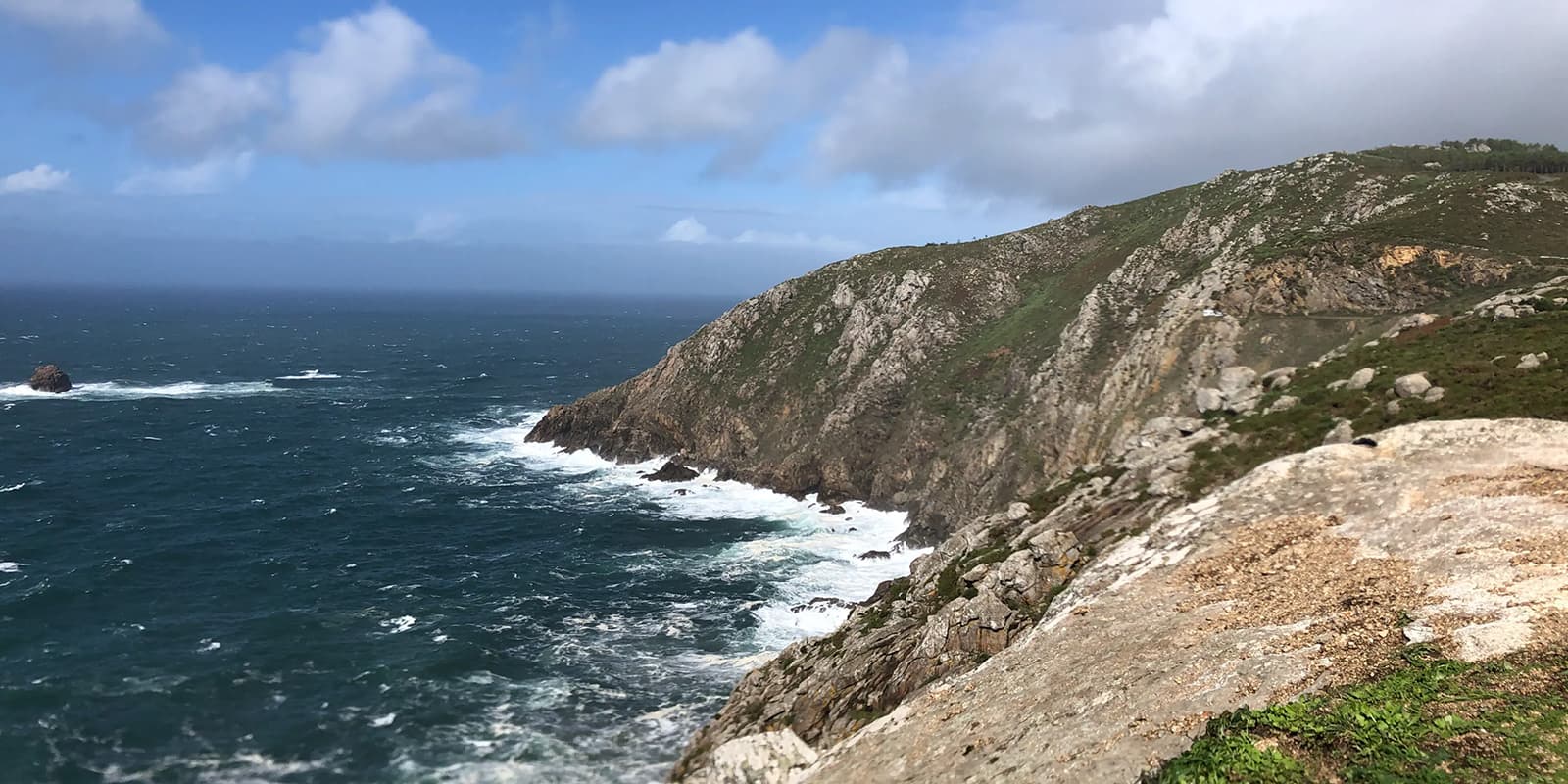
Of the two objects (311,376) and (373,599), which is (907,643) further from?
(311,376)

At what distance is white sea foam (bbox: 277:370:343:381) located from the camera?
150 metres

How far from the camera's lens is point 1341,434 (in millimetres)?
32625

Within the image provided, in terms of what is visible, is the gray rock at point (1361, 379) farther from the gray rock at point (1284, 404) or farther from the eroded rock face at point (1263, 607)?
the eroded rock face at point (1263, 607)

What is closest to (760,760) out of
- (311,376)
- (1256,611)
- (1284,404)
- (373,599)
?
(1256,611)

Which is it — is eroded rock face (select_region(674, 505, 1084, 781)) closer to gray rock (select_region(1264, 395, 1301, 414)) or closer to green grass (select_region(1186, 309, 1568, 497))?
green grass (select_region(1186, 309, 1568, 497))

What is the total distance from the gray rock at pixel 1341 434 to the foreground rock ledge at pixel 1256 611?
2.05m

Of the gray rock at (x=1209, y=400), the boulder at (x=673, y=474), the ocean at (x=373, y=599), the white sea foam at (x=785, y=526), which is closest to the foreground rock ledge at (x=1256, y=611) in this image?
the gray rock at (x=1209, y=400)

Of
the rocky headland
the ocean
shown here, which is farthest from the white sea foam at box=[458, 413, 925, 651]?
the rocky headland

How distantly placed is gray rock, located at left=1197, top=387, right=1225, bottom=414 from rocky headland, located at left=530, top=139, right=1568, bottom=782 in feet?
0.76

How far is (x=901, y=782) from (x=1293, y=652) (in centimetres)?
1001

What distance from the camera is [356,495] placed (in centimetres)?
7862

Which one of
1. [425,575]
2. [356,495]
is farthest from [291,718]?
[356,495]

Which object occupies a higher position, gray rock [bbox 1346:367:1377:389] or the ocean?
gray rock [bbox 1346:367:1377:389]

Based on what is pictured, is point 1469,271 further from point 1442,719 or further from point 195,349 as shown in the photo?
point 195,349
